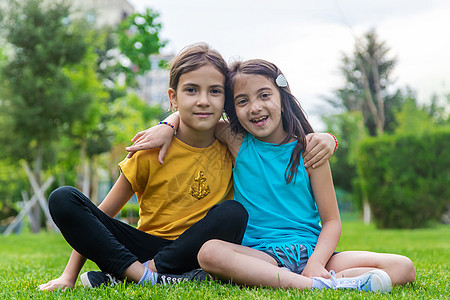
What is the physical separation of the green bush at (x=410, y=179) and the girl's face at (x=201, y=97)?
1069 cm

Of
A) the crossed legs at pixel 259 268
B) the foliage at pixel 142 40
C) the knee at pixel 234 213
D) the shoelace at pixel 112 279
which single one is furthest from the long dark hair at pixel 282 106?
the foliage at pixel 142 40

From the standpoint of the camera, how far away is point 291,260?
2.57 metres

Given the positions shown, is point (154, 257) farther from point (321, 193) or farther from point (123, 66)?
point (123, 66)

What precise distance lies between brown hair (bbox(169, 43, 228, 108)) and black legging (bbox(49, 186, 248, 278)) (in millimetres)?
859

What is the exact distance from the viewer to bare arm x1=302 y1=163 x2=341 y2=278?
8.38 ft

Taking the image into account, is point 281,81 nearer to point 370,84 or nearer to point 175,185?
point 175,185

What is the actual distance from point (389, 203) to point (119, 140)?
371 inches

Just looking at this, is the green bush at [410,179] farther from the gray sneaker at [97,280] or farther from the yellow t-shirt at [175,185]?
the gray sneaker at [97,280]

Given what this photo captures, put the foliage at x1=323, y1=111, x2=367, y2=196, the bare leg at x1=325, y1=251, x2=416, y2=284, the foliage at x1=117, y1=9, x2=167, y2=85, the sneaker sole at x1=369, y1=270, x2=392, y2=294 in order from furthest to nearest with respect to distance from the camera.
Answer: the foliage at x1=323, y1=111, x2=367, y2=196, the foliage at x1=117, y1=9, x2=167, y2=85, the bare leg at x1=325, y1=251, x2=416, y2=284, the sneaker sole at x1=369, y1=270, x2=392, y2=294

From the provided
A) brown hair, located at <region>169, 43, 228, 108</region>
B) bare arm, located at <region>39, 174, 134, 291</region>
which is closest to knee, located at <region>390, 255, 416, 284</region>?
brown hair, located at <region>169, 43, 228, 108</region>

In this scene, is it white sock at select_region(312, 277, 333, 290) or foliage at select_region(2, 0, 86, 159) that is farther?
foliage at select_region(2, 0, 86, 159)

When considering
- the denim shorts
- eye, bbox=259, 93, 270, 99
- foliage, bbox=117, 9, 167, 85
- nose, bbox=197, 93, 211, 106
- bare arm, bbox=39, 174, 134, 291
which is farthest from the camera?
foliage, bbox=117, 9, 167, 85

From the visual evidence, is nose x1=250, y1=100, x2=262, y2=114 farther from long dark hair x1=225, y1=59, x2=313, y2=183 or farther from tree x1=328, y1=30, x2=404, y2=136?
tree x1=328, y1=30, x2=404, y2=136

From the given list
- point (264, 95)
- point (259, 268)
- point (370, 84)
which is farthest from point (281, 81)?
point (370, 84)
